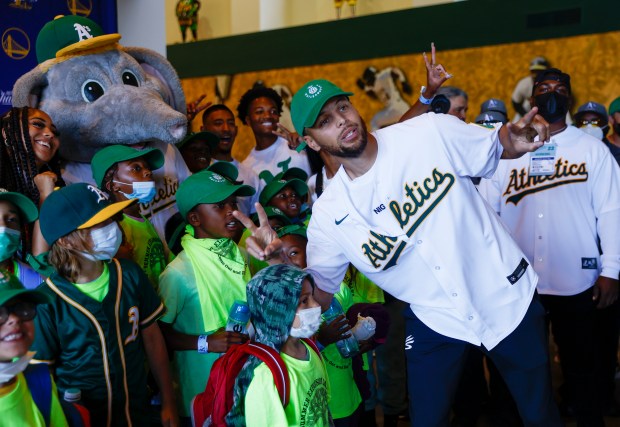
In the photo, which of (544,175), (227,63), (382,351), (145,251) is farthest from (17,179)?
(227,63)

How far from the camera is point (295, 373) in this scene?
2.43 meters

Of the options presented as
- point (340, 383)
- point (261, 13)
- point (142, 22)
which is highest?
point (261, 13)

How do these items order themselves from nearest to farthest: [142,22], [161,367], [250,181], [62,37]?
[161,367] → [62,37] → [142,22] → [250,181]

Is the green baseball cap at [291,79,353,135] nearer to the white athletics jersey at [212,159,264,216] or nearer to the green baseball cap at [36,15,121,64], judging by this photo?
the green baseball cap at [36,15,121,64]

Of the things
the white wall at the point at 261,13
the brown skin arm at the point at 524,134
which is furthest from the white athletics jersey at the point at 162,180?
the white wall at the point at 261,13

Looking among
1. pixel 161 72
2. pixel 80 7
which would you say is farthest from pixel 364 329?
pixel 80 7

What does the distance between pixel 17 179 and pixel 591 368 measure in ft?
9.39

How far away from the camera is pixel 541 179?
12.8 feet

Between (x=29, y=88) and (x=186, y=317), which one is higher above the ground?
(x=29, y=88)

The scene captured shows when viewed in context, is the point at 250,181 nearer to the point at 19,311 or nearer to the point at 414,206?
the point at 414,206

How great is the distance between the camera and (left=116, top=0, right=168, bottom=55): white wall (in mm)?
4684

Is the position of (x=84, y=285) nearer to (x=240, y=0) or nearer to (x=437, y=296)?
(x=437, y=296)

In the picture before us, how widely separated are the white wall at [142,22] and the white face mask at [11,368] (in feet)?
9.93

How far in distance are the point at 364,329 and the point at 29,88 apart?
1963 millimetres
